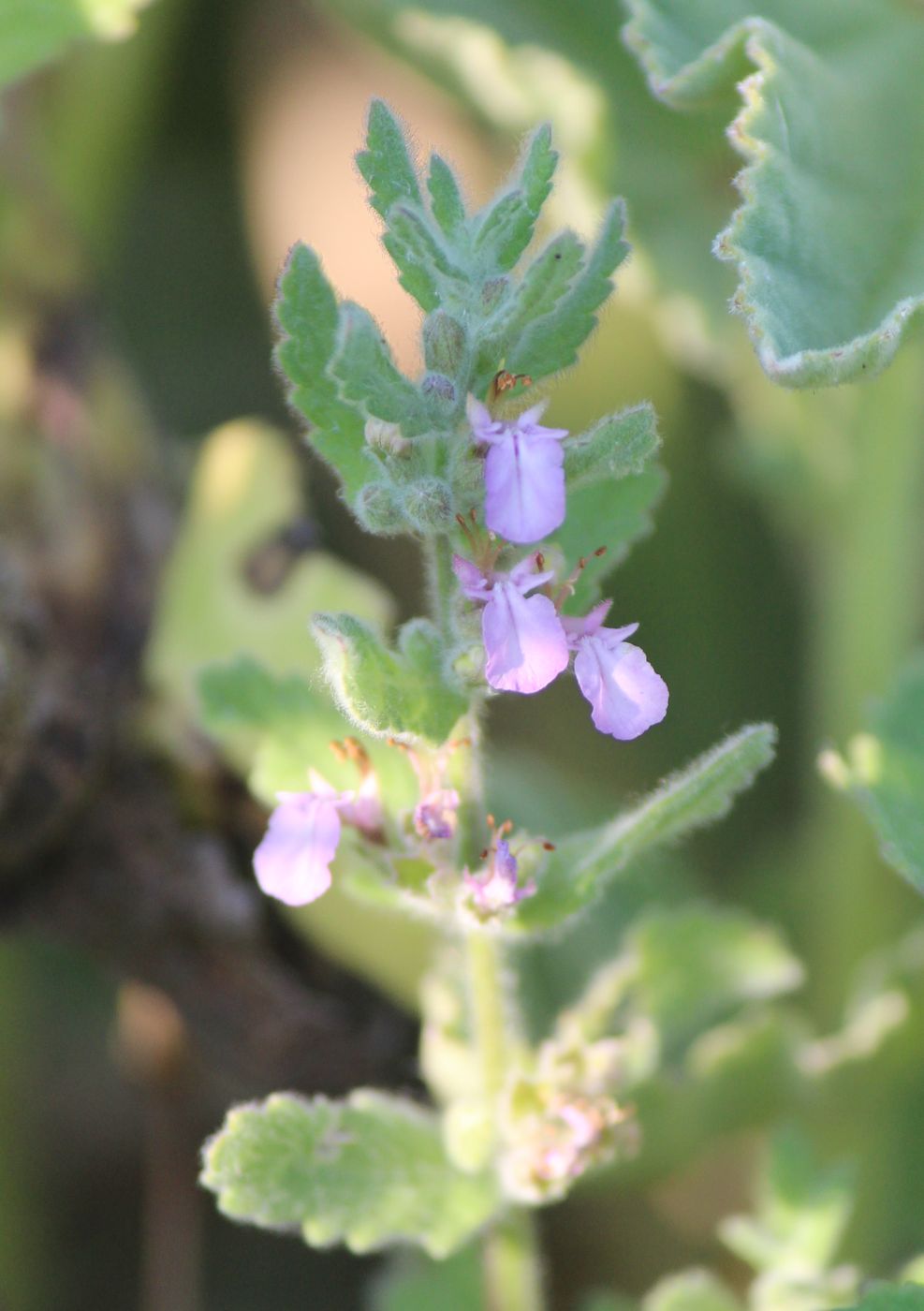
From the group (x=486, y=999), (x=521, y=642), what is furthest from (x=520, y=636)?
(x=486, y=999)

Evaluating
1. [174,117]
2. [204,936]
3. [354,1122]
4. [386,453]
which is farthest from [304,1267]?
[174,117]

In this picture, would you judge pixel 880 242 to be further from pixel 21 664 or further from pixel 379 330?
pixel 21 664

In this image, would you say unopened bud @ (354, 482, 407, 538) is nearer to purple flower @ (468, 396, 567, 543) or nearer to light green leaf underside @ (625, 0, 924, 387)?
purple flower @ (468, 396, 567, 543)

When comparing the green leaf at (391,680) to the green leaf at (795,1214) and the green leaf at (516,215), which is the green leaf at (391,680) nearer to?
the green leaf at (516,215)

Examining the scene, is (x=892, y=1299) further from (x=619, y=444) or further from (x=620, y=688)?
(x=619, y=444)

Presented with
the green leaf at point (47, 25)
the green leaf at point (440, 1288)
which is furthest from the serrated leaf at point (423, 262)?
the green leaf at point (440, 1288)

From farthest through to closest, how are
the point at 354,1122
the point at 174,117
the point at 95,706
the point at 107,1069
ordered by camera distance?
the point at 174,117
the point at 107,1069
the point at 95,706
the point at 354,1122
